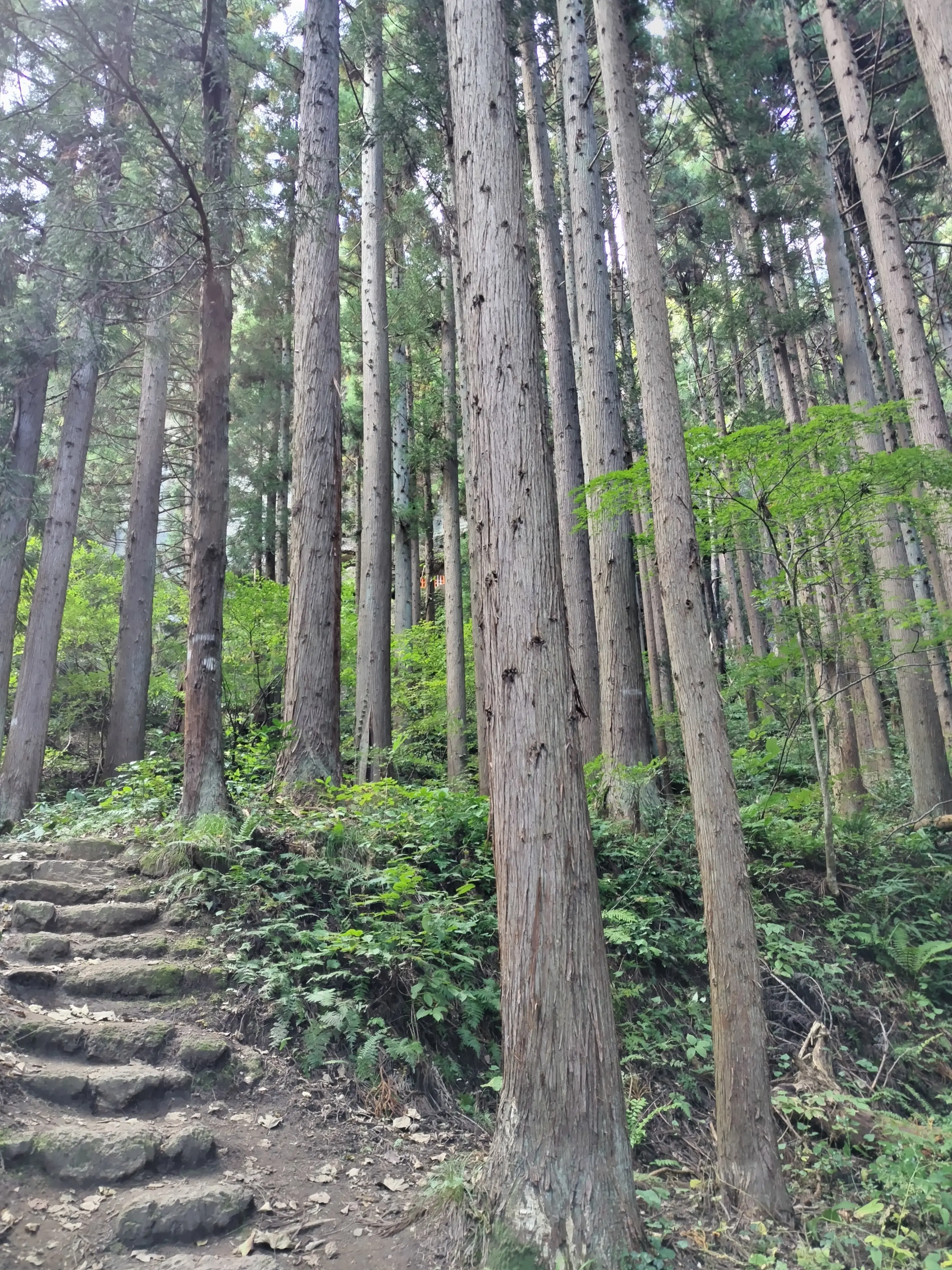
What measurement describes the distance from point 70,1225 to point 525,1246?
5.58 feet

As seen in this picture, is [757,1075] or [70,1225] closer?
[70,1225]

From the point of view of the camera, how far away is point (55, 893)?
5086 mm

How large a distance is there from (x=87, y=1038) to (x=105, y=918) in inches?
45.9

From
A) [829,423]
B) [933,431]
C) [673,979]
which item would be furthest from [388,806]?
[933,431]

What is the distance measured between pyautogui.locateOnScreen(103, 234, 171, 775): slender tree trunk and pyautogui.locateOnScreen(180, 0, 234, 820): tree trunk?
3760 mm

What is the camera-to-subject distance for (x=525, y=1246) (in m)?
2.76

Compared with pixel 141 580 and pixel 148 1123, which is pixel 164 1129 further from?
pixel 141 580

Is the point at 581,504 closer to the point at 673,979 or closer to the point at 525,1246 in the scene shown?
the point at 673,979

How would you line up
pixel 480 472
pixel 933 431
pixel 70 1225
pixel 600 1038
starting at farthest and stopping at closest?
pixel 933 431
pixel 480 472
pixel 600 1038
pixel 70 1225

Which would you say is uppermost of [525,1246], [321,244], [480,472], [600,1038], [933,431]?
[321,244]

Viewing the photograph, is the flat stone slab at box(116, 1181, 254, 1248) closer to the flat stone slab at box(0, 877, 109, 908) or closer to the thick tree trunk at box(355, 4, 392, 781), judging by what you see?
the flat stone slab at box(0, 877, 109, 908)

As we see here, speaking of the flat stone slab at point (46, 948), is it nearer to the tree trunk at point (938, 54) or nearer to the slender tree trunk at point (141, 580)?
the slender tree trunk at point (141, 580)

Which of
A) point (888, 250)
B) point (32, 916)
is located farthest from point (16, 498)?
point (888, 250)

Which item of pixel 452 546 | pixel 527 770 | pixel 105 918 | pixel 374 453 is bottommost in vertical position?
pixel 105 918
